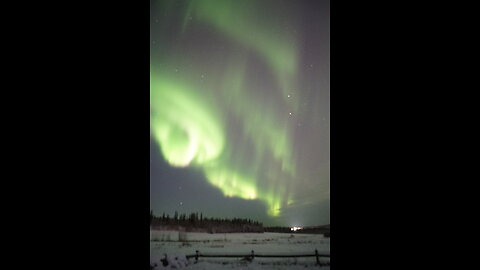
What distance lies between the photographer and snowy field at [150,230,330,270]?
379 centimetres

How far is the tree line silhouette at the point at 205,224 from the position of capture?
4.03m

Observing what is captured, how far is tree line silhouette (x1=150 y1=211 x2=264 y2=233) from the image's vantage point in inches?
159

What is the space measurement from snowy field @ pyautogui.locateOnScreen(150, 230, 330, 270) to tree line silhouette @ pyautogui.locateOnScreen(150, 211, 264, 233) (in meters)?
0.07

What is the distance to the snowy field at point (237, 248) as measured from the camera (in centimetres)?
379

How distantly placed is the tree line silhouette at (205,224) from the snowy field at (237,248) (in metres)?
0.07

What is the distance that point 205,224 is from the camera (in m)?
4.24

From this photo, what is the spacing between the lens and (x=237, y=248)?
412 cm

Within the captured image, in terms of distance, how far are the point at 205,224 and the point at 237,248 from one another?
1.74 feet
